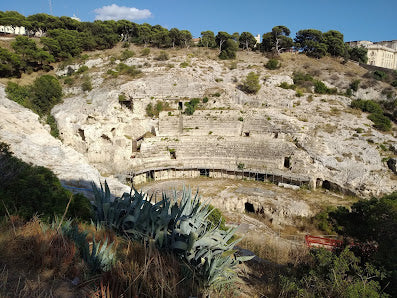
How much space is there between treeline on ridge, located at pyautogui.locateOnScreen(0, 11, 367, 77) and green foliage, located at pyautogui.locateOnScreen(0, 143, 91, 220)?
31.0m

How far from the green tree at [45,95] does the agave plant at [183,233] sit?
73.2ft

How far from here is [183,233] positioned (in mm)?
3951

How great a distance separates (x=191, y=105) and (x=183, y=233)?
23.2 m

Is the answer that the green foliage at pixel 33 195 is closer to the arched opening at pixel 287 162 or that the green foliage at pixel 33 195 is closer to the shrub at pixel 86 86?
the arched opening at pixel 287 162

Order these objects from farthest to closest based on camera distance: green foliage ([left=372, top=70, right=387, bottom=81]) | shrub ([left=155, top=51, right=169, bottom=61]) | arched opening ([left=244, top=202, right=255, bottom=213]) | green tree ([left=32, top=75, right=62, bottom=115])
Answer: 1. shrub ([left=155, top=51, right=169, bottom=61])
2. green foliage ([left=372, top=70, right=387, bottom=81])
3. green tree ([left=32, top=75, right=62, bottom=115])
4. arched opening ([left=244, top=202, right=255, bottom=213])

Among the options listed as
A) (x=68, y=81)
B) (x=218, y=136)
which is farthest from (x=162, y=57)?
(x=218, y=136)

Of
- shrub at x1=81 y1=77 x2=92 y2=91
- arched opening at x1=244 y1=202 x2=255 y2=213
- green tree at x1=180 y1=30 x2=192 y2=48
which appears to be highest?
green tree at x1=180 y1=30 x2=192 y2=48

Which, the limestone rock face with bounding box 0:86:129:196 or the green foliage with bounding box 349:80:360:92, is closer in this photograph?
the limestone rock face with bounding box 0:86:129:196

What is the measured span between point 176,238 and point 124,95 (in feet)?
79.2

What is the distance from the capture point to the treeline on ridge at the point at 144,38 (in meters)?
36.0

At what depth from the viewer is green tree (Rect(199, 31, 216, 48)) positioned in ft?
145

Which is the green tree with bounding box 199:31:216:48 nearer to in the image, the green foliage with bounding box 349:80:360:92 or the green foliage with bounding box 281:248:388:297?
the green foliage with bounding box 349:80:360:92

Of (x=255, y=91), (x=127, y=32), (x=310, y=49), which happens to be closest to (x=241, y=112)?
(x=255, y=91)

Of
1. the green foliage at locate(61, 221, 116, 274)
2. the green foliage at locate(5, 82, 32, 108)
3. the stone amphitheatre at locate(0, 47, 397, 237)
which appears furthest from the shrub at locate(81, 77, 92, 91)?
the green foliage at locate(61, 221, 116, 274)
